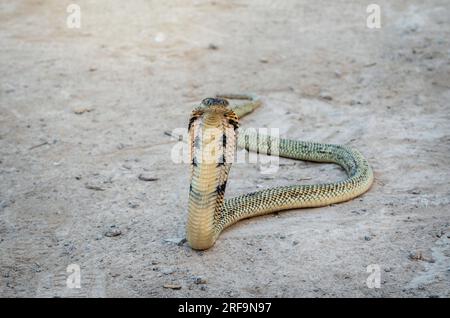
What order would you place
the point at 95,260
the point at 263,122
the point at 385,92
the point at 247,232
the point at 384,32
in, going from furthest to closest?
the point at 384,32 < the point at 385,92 < the point at 263,122 < the point at 247,232 < the point at 95,260

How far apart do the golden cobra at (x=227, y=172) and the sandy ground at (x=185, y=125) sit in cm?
12

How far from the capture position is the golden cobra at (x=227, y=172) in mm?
4387

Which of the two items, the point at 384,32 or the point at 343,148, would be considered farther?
the point at 384,32

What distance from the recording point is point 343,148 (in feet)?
22.7

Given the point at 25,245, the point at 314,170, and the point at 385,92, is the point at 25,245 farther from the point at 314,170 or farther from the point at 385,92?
the point at 385,92

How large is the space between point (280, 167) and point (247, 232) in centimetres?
168

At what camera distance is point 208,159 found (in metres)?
4.46

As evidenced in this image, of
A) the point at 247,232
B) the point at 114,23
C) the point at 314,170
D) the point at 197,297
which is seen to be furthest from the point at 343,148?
the point at 114,23

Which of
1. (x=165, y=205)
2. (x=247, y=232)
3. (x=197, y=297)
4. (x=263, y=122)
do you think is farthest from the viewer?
(x=263, y=122)
